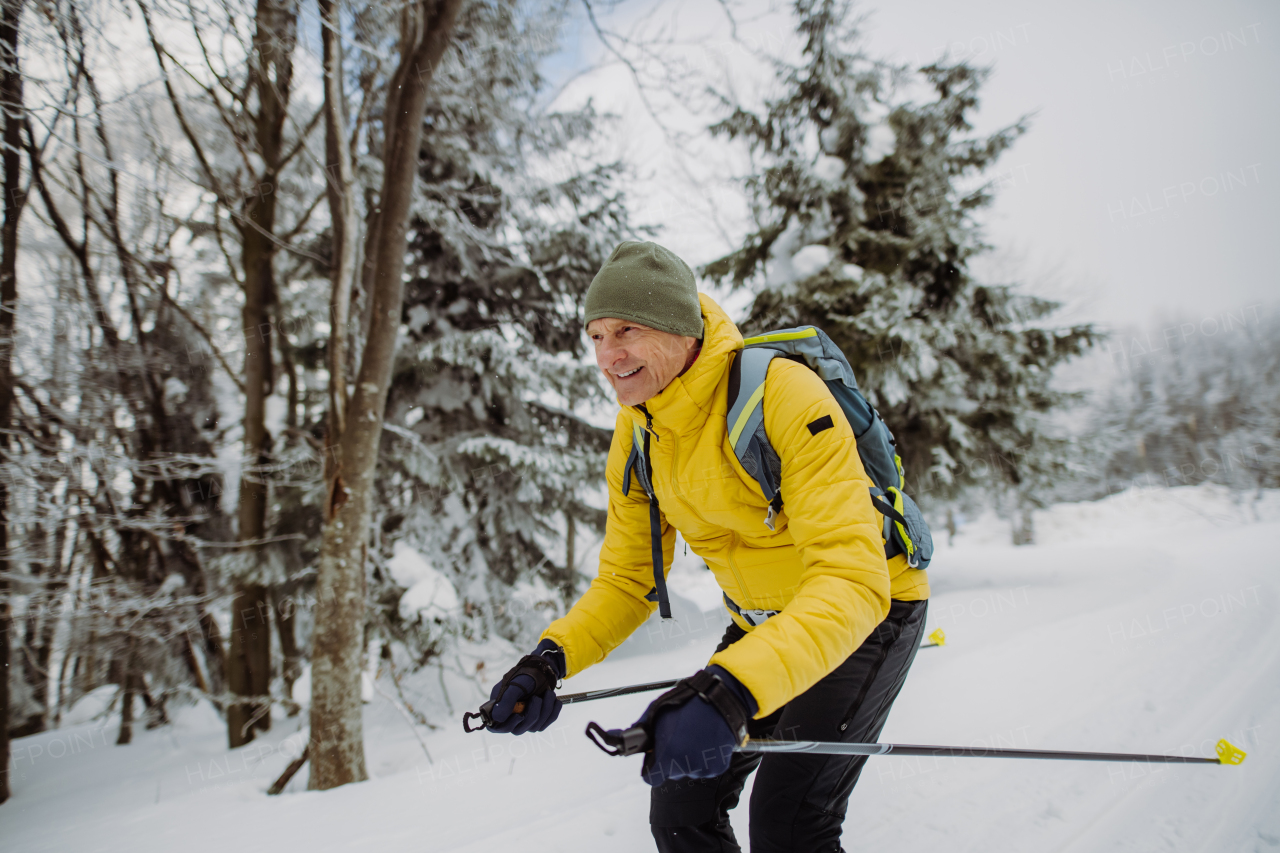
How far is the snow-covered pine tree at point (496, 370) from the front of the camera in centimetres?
656

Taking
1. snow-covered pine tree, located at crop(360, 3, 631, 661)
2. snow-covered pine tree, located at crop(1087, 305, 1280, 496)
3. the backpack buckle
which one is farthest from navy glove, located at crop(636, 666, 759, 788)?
snow-covered pine tree, located at crop(1087, 305, 1280, 496)

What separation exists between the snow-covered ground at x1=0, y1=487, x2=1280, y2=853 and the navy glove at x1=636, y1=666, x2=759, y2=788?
181cm

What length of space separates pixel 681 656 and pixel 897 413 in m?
4.16

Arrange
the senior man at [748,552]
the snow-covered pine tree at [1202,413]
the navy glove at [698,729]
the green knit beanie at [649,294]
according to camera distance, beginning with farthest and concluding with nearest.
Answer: the snow-covered pine tree at [1202,413] < the green knit beanie at [649,294] < the senior man at [748,552] < the navy glove at [698,729]

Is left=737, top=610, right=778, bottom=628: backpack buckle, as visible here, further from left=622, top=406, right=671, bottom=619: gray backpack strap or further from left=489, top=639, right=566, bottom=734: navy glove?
left=489, top=639, right=566, bottom=734: navy glove

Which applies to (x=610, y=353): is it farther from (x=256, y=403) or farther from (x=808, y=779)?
(x=256, y=403)

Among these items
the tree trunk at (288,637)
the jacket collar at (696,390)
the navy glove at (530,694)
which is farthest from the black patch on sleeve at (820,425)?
the tree trunk at (288,637)

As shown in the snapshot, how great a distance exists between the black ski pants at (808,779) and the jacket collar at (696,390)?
2.64 feet

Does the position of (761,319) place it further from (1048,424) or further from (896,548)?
(896,548)

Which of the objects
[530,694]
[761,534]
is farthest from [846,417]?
[530,694]

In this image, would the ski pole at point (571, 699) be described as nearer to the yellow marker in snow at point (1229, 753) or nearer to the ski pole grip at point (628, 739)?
the ski pole grip at point (628, 739)

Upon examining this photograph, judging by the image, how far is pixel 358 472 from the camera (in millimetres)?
4004

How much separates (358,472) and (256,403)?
4.18 metres

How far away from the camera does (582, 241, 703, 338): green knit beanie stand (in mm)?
1558
